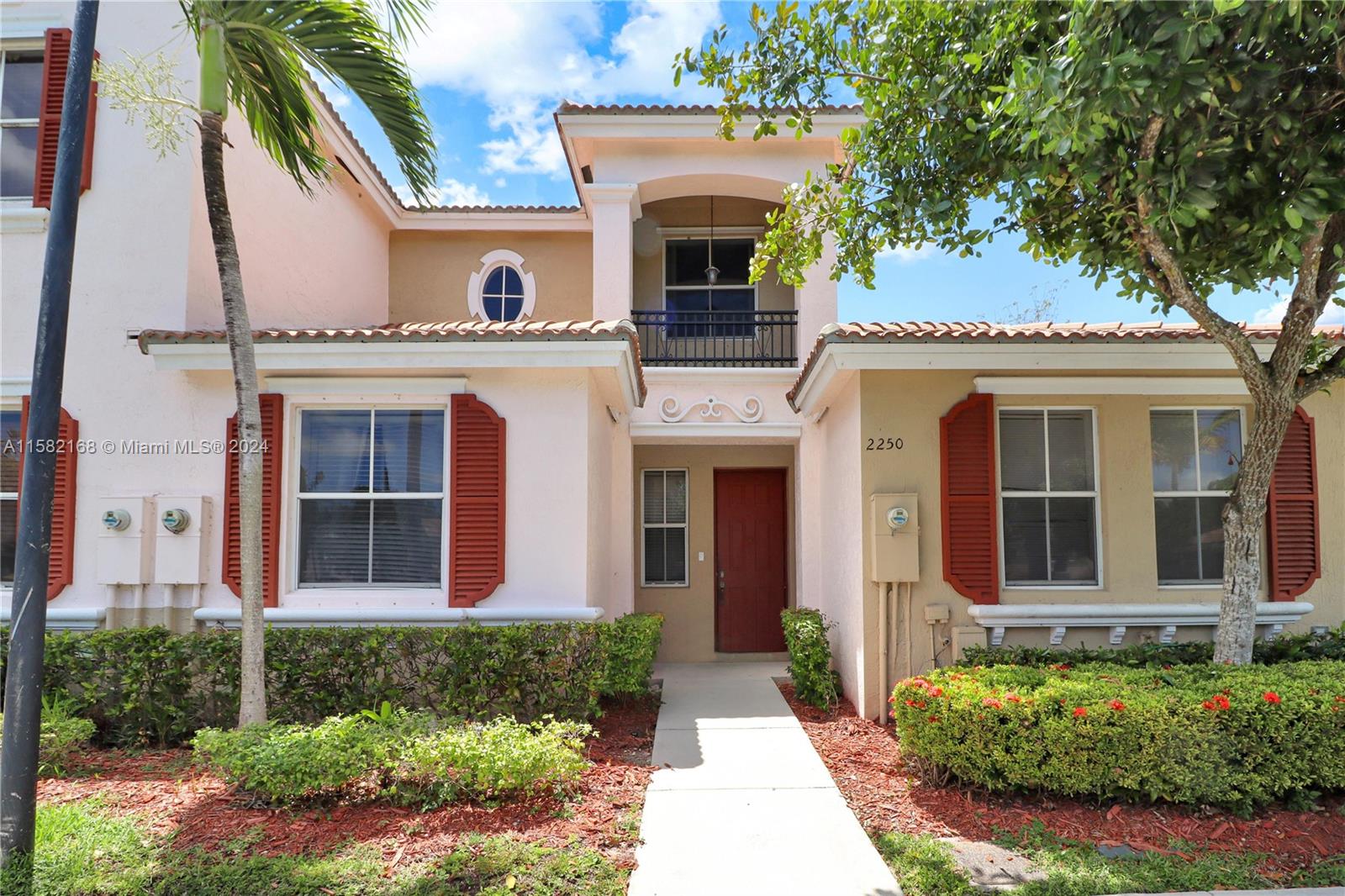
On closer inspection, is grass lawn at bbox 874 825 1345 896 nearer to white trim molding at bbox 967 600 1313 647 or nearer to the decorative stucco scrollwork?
white trim molding at bbox 967 600 1313 647

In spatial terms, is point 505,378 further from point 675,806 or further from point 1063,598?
point 1063,598

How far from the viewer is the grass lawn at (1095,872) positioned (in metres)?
4.10

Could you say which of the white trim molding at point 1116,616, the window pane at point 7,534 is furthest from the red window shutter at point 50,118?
the white trim molding at point 1116,616

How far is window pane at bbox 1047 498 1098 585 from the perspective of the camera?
728 cm

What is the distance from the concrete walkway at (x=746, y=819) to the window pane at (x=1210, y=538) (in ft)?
13.2

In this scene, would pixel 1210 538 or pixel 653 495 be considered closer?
pixel 1210 538

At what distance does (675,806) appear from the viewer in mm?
5168

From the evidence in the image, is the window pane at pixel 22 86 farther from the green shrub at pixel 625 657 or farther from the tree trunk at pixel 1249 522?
the tree trunk at pixel 1249 522

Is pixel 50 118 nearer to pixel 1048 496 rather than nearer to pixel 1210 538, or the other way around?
pixel 1048 496

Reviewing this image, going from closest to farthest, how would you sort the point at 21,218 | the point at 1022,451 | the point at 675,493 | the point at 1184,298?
the point at 1184,298
the point at 1022,451
the point at 21,218
the point at 675,493

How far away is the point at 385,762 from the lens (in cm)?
510

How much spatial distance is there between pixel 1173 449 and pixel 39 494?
28.0 ft

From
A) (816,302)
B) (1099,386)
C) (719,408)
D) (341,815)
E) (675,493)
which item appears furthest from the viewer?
(675,493)

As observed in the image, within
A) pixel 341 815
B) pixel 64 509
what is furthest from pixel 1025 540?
pixel 64 509
